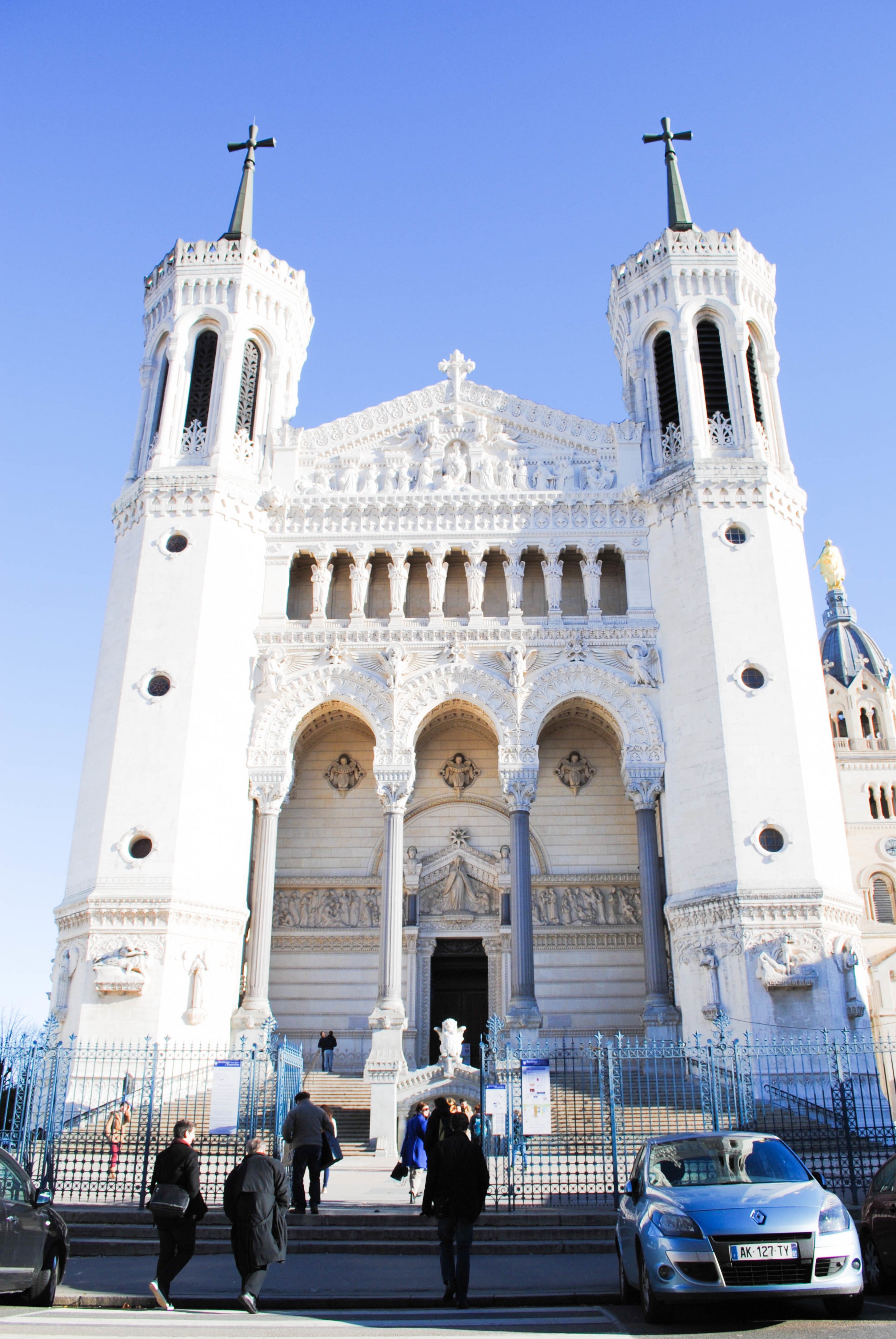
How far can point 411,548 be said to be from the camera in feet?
85.2

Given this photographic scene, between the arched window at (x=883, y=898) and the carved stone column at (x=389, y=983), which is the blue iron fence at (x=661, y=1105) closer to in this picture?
the carved stone column at (x=389, y=983)

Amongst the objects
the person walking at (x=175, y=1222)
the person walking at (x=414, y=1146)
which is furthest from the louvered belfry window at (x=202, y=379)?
the person walking at (x=175, y=1222)

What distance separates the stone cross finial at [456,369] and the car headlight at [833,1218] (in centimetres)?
2320

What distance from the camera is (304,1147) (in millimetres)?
12789

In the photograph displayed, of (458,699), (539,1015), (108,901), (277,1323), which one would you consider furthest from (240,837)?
(277,1323)

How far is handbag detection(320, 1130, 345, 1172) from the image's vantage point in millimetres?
13242

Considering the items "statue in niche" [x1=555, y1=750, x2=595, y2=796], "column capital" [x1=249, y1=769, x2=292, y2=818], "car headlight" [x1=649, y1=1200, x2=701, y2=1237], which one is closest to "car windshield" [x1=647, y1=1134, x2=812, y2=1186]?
"car headlight" [x1=649, y1=1200, x2=701, y2=1237]

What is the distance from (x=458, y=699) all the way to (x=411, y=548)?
4012mm

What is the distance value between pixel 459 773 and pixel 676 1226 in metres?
18.8

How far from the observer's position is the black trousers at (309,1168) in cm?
1270

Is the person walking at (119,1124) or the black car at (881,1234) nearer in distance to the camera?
the black car at (881,1234)

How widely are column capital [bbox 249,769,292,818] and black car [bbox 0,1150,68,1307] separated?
47.6 feet

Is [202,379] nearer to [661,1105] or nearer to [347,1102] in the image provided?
[347,1102]

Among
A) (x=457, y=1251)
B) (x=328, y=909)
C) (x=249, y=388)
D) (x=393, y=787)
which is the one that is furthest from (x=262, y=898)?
(x=457, y=1251)
